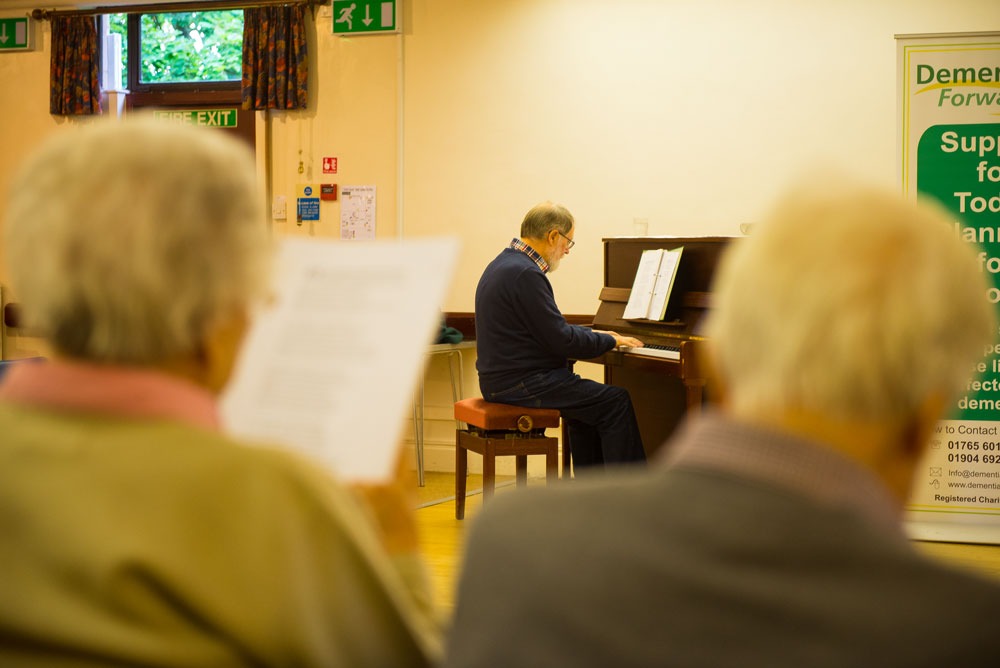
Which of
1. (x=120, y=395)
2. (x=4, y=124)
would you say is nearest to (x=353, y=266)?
(x=120, y=395)

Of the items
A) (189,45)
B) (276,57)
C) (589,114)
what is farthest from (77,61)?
(589,114)

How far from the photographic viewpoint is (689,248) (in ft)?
15.0

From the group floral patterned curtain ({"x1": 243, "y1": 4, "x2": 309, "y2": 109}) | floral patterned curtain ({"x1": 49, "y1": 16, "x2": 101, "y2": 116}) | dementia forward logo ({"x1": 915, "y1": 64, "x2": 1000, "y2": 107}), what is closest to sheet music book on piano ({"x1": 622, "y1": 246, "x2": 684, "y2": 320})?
dementia forward logo ({"x1": 915, "y1": 64, "x2": 1000, "y2": 107})

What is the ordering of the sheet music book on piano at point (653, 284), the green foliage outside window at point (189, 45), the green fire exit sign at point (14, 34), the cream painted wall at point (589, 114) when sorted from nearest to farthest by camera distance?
the sheet music book on piano at point (653, 284)
the cream painted wall at point (589, 114)
the green foliage outside window at point (189, 45)
the green fire exit sign at point (14, 34)

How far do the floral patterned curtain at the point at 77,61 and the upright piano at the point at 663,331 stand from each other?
3.39m

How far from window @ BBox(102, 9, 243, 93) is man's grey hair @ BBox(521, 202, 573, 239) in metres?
2.60

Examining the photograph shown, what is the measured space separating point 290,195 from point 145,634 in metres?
5.58

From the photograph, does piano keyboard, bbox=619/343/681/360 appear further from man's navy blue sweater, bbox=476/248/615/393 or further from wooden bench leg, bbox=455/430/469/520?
wooden bench leg, bbox=455/430/469/520

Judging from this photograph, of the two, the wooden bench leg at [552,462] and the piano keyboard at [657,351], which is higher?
the piano keyboard at [657,351]

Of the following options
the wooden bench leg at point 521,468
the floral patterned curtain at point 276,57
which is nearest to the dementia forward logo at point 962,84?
the wooden bench leg at point 521,468

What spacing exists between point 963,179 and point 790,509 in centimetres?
385

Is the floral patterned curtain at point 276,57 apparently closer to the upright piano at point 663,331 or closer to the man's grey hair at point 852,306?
the upright piano at point 663,331

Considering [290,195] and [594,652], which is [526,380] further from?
[594,652]

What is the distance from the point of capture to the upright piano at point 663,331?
13.5 ft
